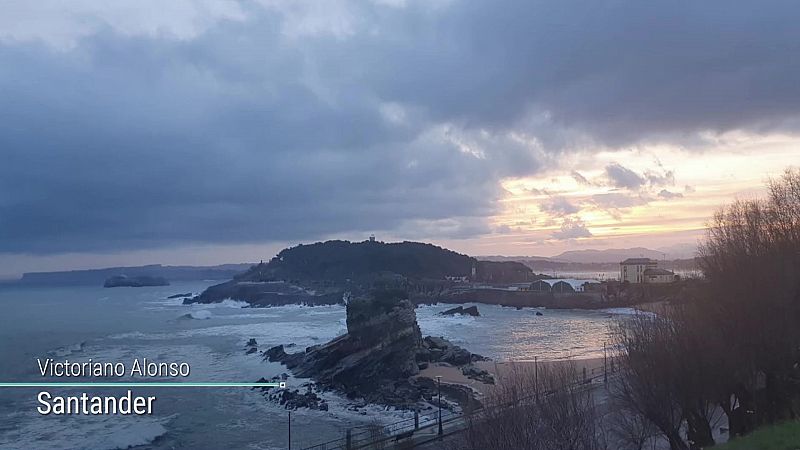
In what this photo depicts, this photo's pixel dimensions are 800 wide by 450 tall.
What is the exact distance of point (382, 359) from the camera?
4375 cm

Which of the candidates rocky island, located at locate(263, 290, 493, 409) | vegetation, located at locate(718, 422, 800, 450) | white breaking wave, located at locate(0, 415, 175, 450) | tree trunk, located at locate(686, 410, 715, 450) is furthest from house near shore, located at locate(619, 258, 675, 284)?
vegetation, located at locate(718, 422, 800, 450)

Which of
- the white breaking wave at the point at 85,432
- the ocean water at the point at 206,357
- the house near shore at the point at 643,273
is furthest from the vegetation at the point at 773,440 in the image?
the house near shore at the point at 643,273

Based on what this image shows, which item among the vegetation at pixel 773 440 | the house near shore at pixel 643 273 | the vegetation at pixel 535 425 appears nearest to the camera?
the vegetation at pixel 773 440

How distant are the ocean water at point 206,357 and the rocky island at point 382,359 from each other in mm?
1953

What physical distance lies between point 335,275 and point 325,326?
10900 centimetres

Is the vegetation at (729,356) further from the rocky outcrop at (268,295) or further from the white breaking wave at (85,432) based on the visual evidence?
the rocky outcrop at (268,295)

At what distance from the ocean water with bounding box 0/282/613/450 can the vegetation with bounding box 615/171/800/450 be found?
656 inches

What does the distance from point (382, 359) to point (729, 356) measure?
2832 cm

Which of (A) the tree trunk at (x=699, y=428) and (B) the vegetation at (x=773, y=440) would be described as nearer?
(B) the vegetation at (x=773, y=440)

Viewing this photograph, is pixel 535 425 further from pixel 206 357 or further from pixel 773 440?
pixel 206 357

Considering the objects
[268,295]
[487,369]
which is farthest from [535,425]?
[268,295]

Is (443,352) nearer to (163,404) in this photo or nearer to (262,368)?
(262,368)

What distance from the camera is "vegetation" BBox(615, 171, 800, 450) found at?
1766 centimetres

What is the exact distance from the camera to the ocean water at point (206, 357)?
30.4 meters
